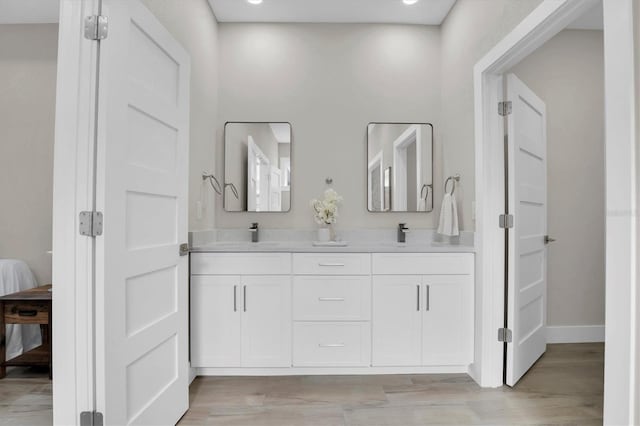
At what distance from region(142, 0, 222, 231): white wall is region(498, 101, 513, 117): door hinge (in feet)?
6.65

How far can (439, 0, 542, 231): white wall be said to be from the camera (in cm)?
226

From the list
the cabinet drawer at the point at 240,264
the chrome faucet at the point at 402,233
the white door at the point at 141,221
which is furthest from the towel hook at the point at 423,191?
the white door at the point at 141,221

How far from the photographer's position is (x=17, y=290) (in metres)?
2.84

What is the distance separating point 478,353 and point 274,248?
149 centimetres

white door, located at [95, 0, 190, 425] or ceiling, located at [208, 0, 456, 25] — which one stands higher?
ceiling, located at [208, 0, 456, 25]

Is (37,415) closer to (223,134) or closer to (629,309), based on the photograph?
(223,134)

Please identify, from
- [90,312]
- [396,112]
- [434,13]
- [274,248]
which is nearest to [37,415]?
[90,312]

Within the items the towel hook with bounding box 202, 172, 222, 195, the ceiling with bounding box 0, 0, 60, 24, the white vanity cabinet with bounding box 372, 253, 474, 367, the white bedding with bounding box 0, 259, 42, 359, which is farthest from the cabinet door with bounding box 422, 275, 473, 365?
the ceiling with bounding box 0, 0, 60, 24

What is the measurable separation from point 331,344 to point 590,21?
10.9 feet

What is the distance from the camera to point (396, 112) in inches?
126

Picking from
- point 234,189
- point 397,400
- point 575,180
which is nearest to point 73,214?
point 234,189

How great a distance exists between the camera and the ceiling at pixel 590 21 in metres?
2.96

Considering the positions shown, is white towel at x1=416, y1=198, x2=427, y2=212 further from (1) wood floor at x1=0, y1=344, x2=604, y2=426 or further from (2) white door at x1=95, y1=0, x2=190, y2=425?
(2) white door at x1=95, y1=0, x2=190, y2=425

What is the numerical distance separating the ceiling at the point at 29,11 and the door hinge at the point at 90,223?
2462 mm
